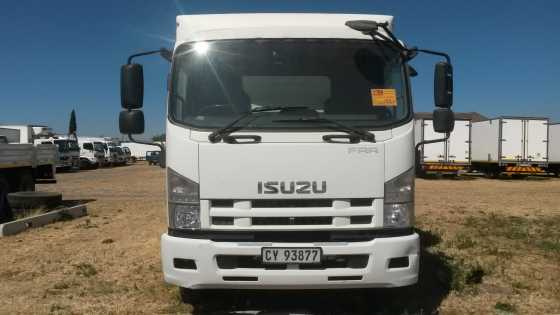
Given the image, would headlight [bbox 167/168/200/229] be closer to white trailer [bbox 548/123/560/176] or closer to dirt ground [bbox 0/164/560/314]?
dirt ground [bbox 0/164/560/314]

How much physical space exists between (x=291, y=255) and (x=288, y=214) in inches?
13.0

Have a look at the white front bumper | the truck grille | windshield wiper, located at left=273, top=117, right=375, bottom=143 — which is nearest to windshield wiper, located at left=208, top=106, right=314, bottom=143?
windshield wiper, located at left=273, top=117, right=375, bottom=143

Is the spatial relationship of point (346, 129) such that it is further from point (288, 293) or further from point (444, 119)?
point (288, 293)

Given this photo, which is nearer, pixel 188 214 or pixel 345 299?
pixel 188 214

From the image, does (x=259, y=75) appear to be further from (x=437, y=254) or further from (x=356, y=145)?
(x=437, y=254)

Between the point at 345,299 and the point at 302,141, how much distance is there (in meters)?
2.00

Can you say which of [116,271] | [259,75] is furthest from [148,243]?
[259,75]

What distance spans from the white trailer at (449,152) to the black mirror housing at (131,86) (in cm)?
2183

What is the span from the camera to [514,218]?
11.6m

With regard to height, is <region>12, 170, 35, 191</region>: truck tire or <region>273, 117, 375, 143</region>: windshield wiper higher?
<region>273, 117, 375, 143</region>: windshield wiper

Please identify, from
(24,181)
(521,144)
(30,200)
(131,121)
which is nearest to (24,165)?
(24,181)

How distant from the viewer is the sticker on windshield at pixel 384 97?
466 cm

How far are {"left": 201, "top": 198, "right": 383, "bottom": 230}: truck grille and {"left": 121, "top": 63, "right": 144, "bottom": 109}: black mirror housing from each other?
128cm

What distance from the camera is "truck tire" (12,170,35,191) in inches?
472
